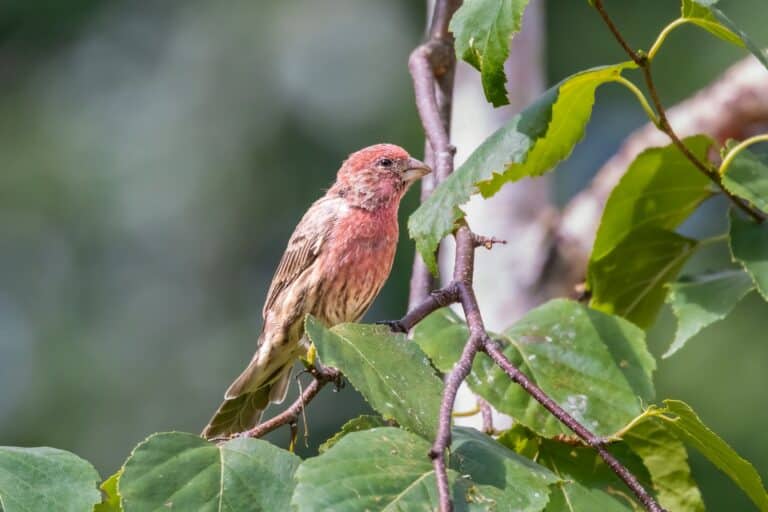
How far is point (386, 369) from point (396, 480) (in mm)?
298

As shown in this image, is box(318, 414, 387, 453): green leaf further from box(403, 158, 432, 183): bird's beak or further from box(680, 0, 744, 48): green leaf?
box(403, 158, 432, 183): bird's beak

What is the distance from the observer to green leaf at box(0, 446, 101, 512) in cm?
225

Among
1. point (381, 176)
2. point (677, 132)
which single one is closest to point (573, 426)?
point (381, 176)

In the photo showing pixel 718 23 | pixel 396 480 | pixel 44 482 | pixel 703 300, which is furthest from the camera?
pixel 703 300

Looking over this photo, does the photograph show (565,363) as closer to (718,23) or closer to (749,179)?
(749,179)

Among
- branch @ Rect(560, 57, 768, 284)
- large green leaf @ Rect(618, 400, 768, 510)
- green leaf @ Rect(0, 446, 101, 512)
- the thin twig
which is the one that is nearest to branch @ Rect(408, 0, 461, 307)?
large green leaf @ Rect(618, 400, 768, 510)

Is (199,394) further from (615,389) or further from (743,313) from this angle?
(615,389)

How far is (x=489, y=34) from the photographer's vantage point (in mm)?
2402

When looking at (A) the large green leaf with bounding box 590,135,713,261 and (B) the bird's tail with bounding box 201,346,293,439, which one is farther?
(B) the bird's tail with bounding box 201,346,293,439

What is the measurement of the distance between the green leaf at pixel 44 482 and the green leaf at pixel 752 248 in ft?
5.27

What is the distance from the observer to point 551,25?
1487cm

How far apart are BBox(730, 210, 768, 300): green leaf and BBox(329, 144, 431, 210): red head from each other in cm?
176

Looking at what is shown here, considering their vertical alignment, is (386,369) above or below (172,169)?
above

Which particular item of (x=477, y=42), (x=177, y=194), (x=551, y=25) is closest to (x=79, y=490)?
(x=477, y=42)
